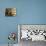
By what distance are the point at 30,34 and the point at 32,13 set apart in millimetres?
535

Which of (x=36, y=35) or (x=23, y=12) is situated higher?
(x=23, y=12)

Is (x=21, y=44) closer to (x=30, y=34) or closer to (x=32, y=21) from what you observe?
(x=30, y=34)

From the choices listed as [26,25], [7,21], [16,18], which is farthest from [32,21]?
[7,21]

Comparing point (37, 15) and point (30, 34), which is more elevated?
point (37, 15)

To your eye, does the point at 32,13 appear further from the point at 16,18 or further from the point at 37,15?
the point at 16,18

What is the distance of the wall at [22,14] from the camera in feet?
10.4

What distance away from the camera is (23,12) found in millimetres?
3195

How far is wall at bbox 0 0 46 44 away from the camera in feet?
10.4

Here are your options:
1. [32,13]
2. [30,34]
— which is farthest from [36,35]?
[32,13]

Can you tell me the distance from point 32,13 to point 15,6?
1.52 ft

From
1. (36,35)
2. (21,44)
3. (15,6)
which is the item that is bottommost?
(21,44)

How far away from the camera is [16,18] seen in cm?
320

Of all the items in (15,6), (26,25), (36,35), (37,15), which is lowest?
(36,35)

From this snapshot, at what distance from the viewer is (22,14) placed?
10.5 feet
